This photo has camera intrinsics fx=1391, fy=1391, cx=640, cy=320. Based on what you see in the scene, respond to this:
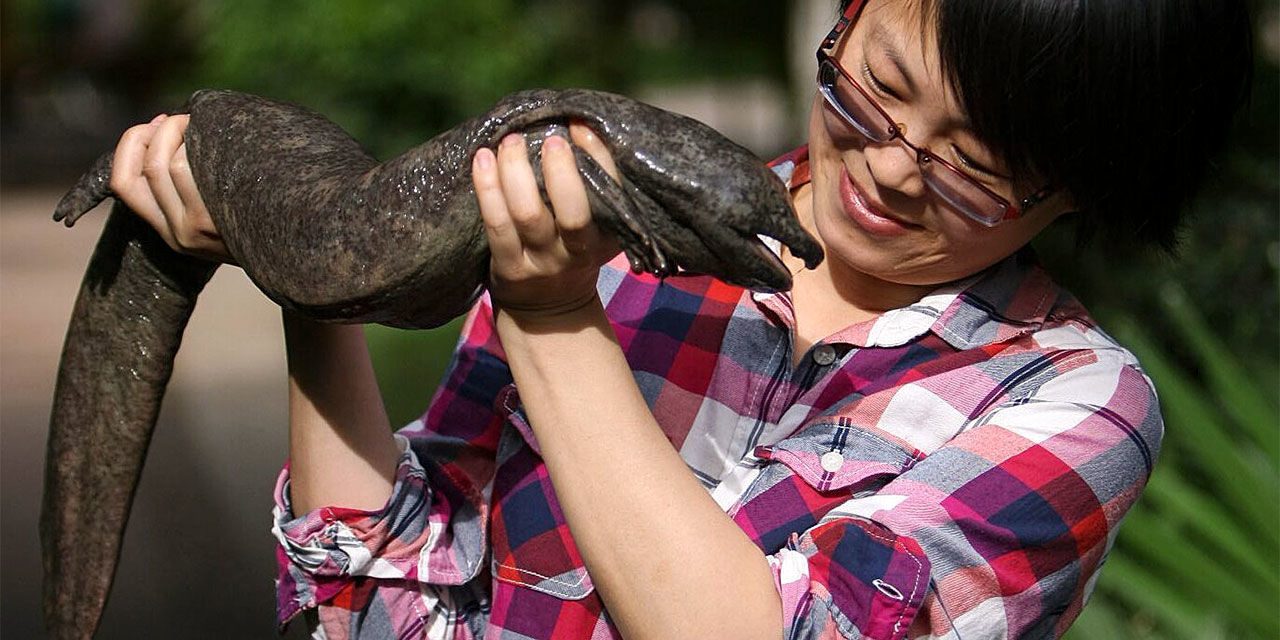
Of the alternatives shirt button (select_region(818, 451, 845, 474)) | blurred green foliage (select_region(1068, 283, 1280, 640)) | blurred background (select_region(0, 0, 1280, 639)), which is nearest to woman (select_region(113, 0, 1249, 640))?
shirt button (select_region(818, 451, 845, 474))

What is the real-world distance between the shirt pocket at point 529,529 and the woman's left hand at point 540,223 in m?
0.41

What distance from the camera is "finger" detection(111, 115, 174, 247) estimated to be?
6.62 feet

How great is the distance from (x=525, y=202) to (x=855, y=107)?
0.54 m

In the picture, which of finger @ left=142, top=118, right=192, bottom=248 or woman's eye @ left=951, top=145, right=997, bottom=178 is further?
finger @ left=142, top=118, right=192, bottom=248

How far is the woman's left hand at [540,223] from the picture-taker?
1.58 metres

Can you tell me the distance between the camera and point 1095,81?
1810mm

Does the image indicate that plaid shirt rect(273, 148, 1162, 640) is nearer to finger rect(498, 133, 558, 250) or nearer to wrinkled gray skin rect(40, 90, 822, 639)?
wrinkled gray skin rect(40, 90, 822, 639)

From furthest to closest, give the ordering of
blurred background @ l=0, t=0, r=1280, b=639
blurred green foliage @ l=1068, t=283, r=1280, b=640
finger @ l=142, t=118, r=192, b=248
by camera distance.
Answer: blurred background @ l=0, t=0, r=1280, b=639, blurred green foliage @ l=1068, t=283, r=1280, b=640, finger @ l=142, t=118, r=192, b=248

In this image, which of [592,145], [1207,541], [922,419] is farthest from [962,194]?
[1207,541]

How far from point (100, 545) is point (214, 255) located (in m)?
0.66

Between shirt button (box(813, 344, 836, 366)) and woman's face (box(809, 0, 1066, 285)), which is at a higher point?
woman's face (box(809, 0, 1066, 285))

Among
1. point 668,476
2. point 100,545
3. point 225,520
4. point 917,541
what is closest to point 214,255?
point 100,545

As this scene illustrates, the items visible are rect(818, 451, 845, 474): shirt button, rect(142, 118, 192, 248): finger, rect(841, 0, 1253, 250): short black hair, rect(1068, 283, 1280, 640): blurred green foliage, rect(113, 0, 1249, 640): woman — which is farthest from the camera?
rect(1068, 283, 1280, 640): blurred green foliage

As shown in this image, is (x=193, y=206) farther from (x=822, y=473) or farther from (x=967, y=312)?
(x=967, y=312)
